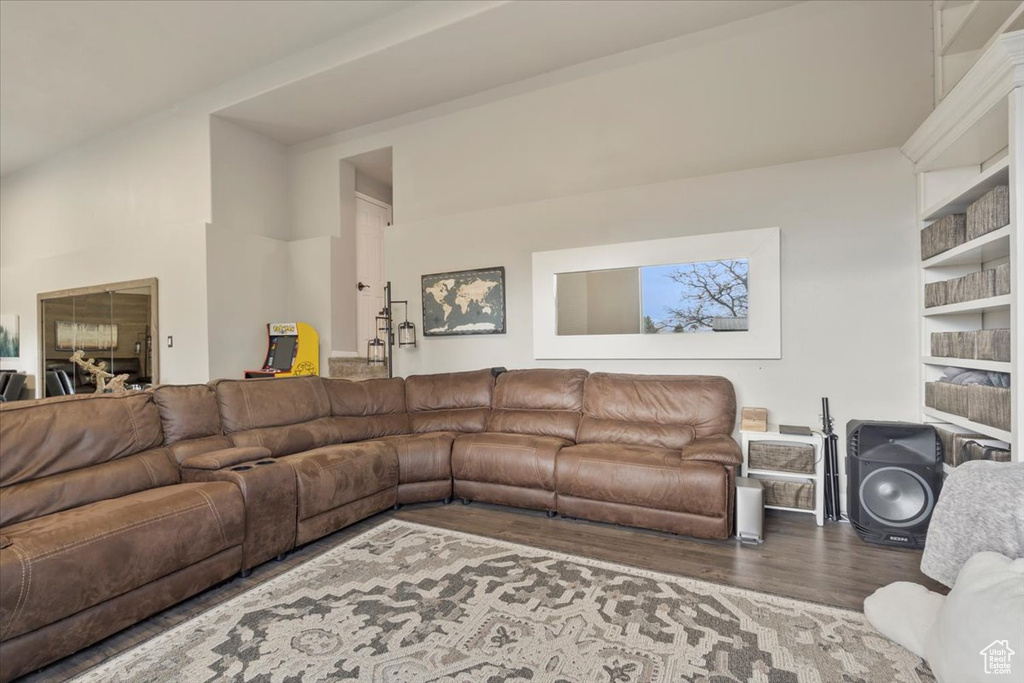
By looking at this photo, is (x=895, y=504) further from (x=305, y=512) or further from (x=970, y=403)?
(x=305, y=512)

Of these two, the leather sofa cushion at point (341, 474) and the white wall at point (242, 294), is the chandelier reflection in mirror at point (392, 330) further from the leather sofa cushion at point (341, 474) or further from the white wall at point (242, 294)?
the leather sofa cushion at point (341, 474)

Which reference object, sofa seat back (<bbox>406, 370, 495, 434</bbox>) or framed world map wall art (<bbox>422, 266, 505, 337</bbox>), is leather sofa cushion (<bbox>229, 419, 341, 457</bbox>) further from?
framed world map wall art (<bbox>422, 266, 505, 337</bbox>)

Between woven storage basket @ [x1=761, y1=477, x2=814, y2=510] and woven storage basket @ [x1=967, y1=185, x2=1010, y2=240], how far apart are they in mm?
1691

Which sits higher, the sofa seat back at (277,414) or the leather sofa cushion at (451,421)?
the sofa seat back at (277,414)

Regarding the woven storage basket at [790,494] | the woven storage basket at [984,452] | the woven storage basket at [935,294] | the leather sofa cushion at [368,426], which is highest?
the woven storage basket at [935,294]

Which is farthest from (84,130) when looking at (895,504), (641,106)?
(895,504)

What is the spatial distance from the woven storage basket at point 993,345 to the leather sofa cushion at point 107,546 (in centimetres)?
366

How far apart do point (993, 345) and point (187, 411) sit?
4.27m

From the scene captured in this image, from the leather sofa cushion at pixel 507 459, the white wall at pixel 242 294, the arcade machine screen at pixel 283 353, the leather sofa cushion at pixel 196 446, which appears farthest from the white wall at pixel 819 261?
the white wall at pixel 242 294

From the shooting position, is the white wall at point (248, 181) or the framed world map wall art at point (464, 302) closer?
the framed world map wall art at point (464, 302)

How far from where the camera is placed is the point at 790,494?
122 inches

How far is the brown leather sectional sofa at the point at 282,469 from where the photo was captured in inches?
70.8

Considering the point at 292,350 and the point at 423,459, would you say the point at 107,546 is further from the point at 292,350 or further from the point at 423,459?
the point at 292,350

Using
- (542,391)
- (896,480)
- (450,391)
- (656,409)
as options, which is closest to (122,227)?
(450,391)
